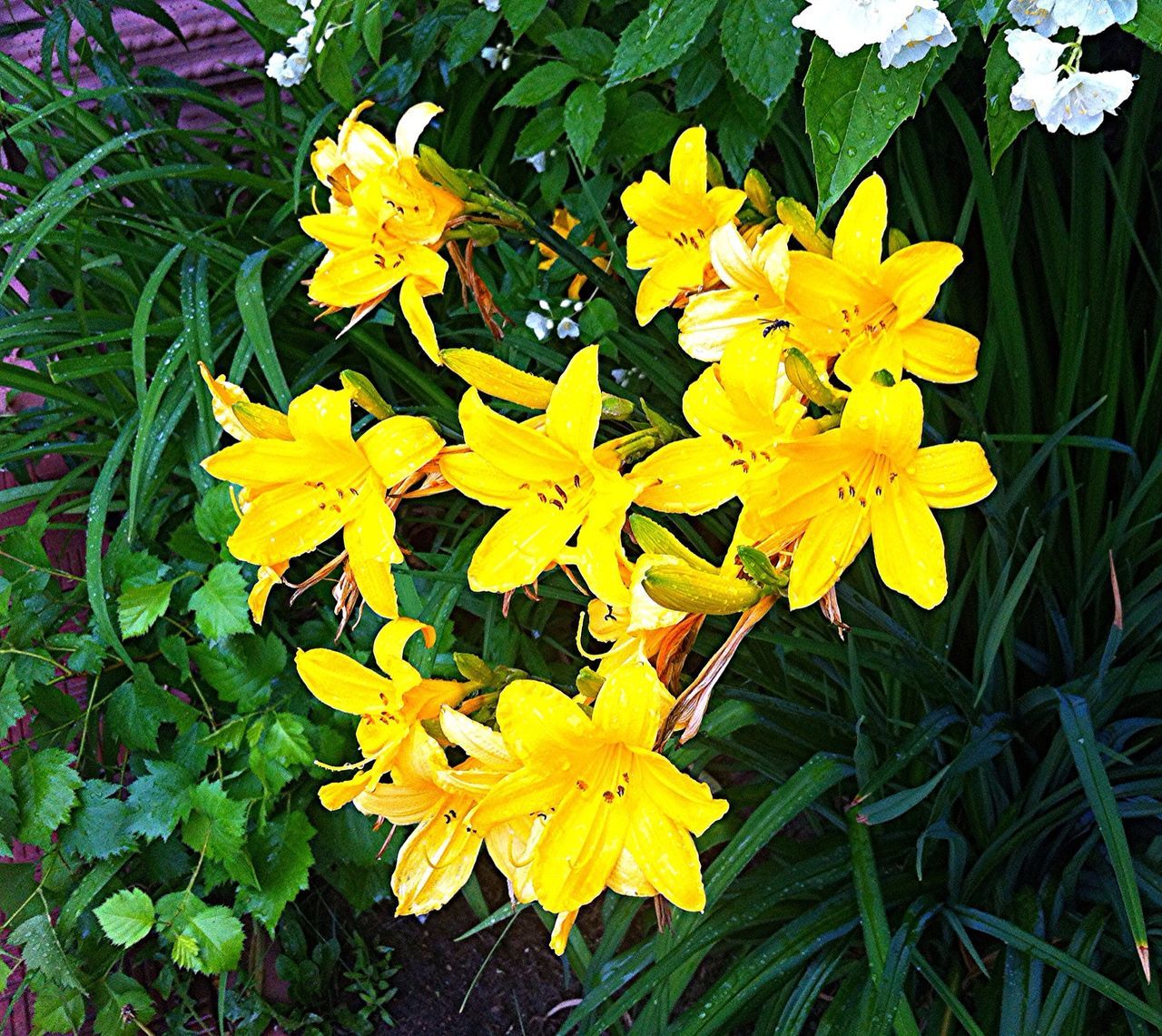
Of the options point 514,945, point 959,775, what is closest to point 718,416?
point 959,775

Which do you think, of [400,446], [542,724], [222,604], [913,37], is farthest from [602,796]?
[222,604]

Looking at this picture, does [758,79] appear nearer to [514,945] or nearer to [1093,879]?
[1093,879]

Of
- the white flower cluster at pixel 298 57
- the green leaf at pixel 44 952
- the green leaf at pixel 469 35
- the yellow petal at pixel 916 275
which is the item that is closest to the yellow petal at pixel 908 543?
the yellow petal at pixel 916 275

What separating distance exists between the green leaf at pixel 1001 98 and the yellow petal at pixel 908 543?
0.21 m

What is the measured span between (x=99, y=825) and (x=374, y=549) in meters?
0.83

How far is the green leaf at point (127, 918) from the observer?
1317 mm

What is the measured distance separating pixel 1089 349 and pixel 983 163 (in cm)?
29

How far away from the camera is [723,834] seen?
1.24m

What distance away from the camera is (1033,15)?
0.64 meters

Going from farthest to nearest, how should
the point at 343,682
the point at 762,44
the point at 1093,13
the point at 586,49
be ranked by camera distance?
the point at 586,49
the point at 343,682
the point at 762,44
the point at 1093,13

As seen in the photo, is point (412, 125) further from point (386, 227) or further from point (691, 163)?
point (691, 163)

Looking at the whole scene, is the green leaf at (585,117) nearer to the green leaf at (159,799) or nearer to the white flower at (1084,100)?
the white flower at (1084,100)

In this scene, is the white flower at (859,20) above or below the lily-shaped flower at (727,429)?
above

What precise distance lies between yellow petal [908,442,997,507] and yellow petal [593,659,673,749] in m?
0.21
